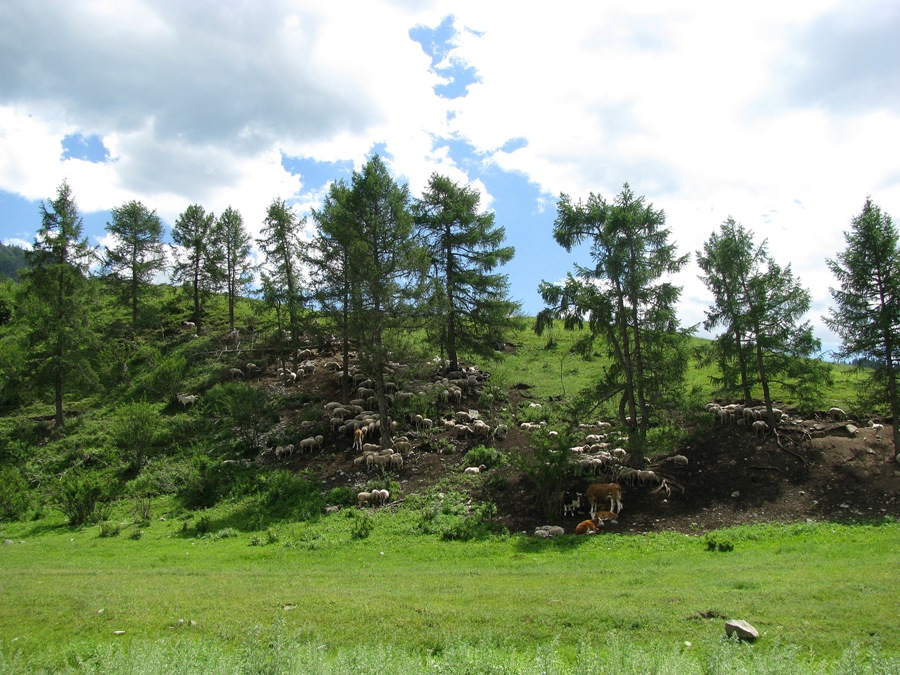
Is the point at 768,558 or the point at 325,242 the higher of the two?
the point at 325,242

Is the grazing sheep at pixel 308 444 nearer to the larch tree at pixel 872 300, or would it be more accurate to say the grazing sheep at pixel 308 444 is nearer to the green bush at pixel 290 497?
the green bush at pixel 290 497

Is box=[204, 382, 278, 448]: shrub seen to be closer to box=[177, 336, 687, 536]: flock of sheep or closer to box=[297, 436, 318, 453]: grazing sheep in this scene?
box=[177, 336, 687, 536]: flock of sheep

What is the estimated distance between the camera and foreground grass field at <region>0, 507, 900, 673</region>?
670 cm

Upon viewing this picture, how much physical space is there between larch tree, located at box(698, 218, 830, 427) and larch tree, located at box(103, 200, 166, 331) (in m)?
44.8

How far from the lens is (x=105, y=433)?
32188mm

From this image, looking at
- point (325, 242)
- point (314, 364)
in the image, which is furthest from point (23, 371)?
point (325, 242)

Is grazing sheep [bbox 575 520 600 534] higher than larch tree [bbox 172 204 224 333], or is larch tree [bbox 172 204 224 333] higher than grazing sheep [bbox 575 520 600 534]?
larch tree [bbox 172 204 224 333]

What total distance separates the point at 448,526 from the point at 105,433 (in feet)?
83.1

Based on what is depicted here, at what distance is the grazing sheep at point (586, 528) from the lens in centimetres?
1673

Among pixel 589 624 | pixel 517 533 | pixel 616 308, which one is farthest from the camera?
pixel 616 308

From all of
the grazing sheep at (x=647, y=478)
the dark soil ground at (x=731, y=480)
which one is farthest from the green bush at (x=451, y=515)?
the grazing sheep at (x=647, y=478)

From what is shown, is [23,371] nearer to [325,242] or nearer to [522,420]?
[325,242]

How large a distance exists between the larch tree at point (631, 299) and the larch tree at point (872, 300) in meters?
6.96

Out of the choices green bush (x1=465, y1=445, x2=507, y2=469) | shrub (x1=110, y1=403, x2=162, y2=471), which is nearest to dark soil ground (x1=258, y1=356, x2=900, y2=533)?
green bush (x1=465, y1=445, x2=507, y2=469)
